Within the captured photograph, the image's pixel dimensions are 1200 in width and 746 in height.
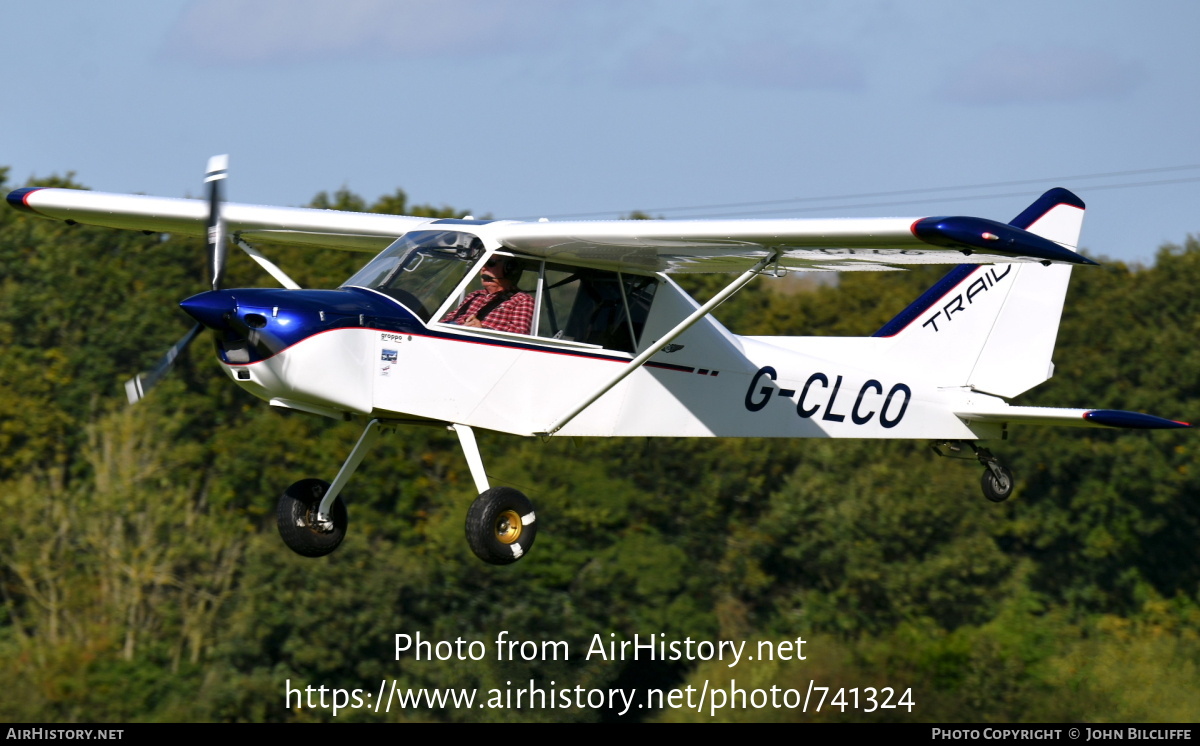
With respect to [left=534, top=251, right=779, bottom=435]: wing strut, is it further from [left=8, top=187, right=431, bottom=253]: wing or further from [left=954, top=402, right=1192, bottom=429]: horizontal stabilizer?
[left=954, top=402, right=1192, bottom=429]: horizontal stabilizer

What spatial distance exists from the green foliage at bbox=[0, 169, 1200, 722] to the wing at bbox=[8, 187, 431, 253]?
70.7 feet

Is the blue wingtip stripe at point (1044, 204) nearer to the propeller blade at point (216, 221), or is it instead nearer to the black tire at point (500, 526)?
the black tire at point (500, 526)

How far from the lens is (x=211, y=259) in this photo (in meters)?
9.09

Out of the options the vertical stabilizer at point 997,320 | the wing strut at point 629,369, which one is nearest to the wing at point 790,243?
the wing strut at point 629,369

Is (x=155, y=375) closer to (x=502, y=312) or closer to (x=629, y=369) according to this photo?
(x=502, y=312)

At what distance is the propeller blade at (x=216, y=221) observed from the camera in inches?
353

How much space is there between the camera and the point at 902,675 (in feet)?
109

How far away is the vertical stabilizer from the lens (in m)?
12.3

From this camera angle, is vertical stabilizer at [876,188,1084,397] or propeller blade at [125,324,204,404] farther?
vertical stabilizer at [876,188,1084,397]

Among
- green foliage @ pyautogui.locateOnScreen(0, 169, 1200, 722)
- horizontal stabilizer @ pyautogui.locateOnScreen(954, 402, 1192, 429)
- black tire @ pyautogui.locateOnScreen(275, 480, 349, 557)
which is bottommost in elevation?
green foliage @ pyautogui.locateOnScreen(0, 169, 1200, 722)

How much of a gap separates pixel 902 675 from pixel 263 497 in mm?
16539

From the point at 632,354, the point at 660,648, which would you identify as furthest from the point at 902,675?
the point at 632,354

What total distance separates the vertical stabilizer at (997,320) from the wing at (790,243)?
7.85 ft

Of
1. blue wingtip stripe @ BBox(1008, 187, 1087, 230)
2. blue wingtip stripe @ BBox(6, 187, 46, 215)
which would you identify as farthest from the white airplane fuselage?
blue wingtip stripe @ BBox(6, 187, 46, 215)
